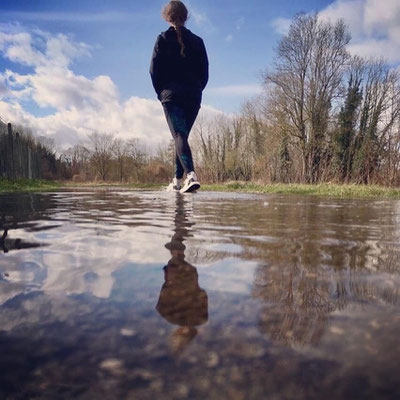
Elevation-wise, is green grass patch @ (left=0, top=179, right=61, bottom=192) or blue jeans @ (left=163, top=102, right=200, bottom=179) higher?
blue jeans @ (left=163, top=102, right=200, bottom=179)

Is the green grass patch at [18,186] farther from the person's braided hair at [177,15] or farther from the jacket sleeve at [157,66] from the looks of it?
the person's braided hair at [177,15]

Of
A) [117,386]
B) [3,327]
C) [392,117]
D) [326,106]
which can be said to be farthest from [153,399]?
[392,117]

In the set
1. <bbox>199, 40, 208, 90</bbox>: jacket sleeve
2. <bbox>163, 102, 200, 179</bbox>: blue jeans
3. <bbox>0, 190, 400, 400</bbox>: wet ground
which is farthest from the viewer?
<bbox>163, 102, 200, 179</bbox>: blue jeans

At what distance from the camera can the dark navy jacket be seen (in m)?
3.78

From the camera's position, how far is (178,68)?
3.92 m

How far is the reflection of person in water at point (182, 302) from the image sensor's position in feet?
1.64

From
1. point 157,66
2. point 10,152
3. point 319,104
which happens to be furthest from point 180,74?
point 319,104

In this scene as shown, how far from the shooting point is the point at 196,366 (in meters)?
0.41

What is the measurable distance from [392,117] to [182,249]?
24.9 metres

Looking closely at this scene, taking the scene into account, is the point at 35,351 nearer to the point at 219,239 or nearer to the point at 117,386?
the point at 117,386

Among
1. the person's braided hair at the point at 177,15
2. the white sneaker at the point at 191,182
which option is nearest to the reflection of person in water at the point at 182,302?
A: the white sneaker at the point at 191,182

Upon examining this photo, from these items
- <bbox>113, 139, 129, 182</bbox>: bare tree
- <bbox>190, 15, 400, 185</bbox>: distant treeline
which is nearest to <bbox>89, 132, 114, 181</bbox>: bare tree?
<bbox>113, 139, 129, 182</bbox>: bare tree

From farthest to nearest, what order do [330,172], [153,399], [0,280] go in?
[330,172]
[0,280]
[153,399]

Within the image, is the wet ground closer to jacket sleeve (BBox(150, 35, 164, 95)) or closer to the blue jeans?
the blue jeans
